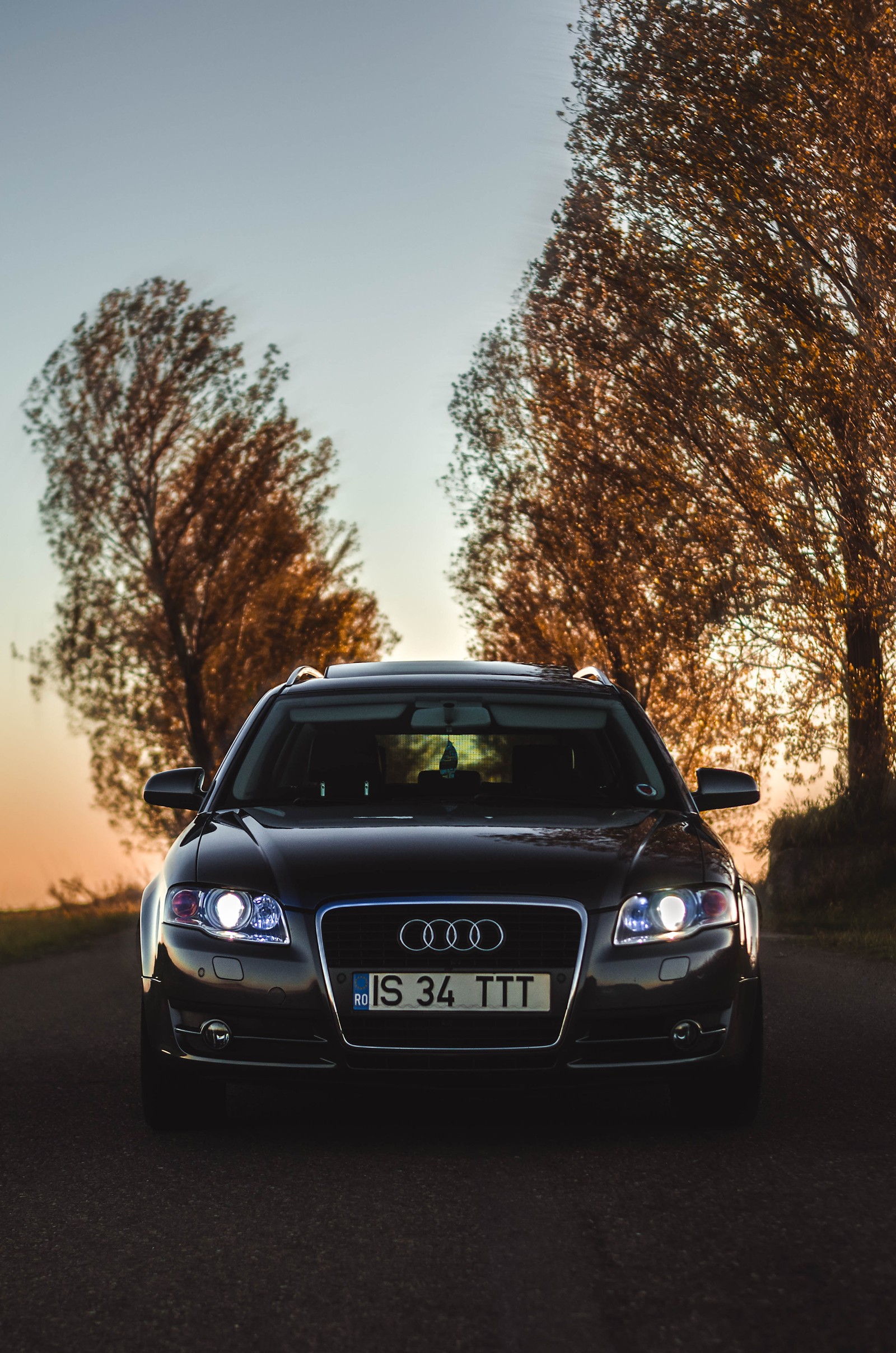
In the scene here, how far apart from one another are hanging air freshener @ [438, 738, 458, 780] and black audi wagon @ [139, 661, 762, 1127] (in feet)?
2.52

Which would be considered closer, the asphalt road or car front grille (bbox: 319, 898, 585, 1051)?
the asphalt road

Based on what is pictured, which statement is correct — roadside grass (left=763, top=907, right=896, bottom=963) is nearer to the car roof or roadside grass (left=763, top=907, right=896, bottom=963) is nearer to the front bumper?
the car roof

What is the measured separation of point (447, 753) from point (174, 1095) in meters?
1.89

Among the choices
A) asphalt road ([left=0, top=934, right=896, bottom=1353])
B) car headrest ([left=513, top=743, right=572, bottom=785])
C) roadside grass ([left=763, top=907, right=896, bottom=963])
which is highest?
car headrest ([left=513, top=743, right=572, bottom=785])

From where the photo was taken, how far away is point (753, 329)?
18.6 metres

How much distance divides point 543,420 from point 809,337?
7.90 meters

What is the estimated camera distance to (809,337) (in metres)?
18.0

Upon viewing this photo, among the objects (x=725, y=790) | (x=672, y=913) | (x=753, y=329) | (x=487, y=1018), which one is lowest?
(x=487, y=1018)

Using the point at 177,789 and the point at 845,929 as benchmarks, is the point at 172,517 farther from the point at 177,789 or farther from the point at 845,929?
the point at 177,789

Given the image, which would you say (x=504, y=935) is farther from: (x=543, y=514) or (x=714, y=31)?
(x=543, y=514)

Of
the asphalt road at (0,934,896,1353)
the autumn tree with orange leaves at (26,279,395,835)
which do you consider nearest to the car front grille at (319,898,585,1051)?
the asphalt road at (0,934,896,1353)

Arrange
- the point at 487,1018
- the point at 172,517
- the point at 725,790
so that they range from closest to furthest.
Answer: the point at 487,1018, the point at 725,790, the point at 172,517

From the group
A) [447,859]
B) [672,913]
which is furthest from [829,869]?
[447,859]

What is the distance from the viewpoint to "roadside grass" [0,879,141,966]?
15805 mm
